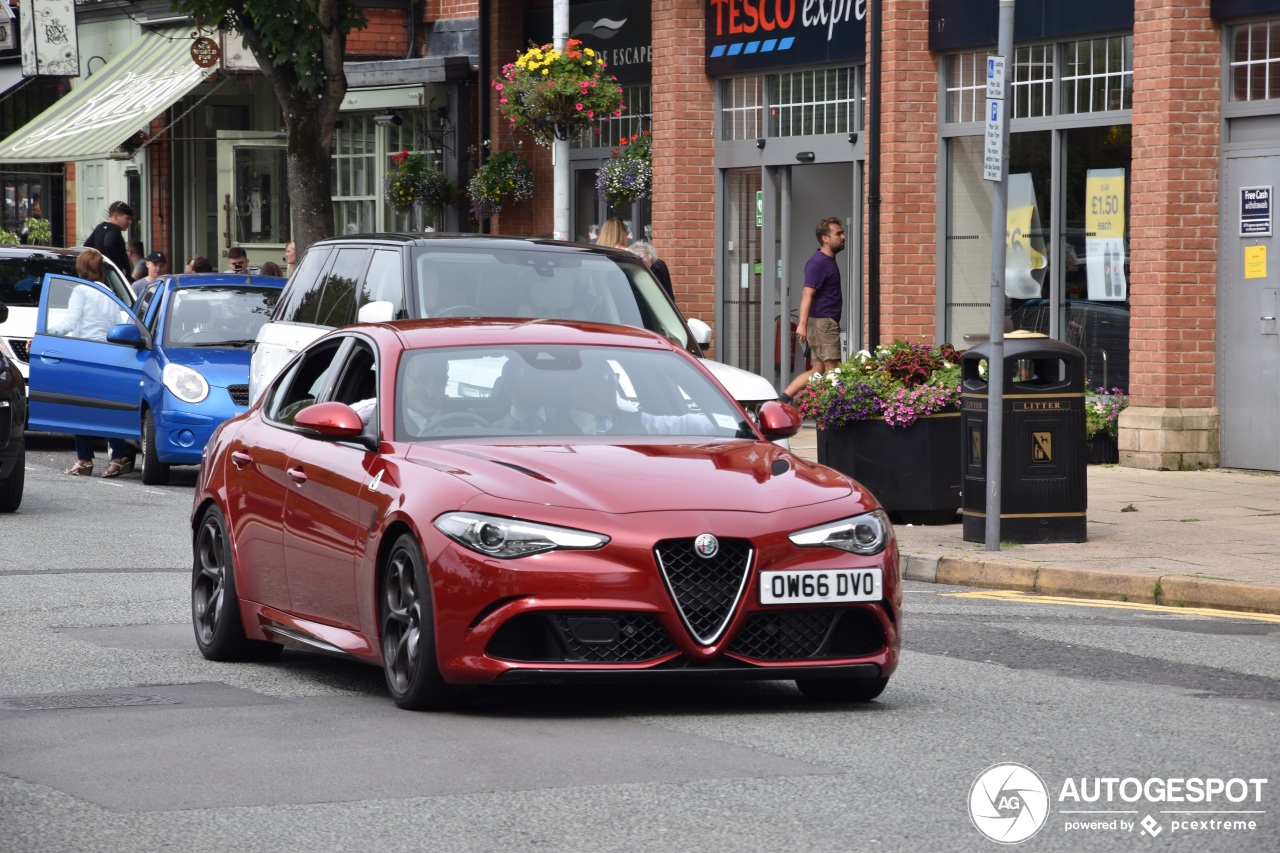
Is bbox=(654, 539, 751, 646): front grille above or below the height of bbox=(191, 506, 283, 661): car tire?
above

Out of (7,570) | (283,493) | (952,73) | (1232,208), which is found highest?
(952,73)

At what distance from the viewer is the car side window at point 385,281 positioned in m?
12.6

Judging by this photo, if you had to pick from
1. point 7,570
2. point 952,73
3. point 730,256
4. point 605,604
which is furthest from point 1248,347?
point 605,604

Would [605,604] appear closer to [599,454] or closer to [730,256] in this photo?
[599,454]

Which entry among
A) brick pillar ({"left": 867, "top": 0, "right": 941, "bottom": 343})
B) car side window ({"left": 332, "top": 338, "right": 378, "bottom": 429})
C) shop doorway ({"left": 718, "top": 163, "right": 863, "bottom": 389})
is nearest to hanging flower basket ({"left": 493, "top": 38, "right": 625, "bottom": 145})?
shop doorway ({"left": 718, "top": 163, "right": 863, "bottom": 389})

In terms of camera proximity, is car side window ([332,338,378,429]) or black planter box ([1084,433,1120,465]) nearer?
car side window ([332,338,378,429])

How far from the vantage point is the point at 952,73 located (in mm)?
20250

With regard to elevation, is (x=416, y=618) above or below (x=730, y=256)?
below

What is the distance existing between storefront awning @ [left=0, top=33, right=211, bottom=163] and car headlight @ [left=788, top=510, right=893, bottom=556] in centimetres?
2371

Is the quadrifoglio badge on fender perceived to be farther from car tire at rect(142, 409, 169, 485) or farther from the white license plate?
car tire at rect(142, 409, 169, 485)

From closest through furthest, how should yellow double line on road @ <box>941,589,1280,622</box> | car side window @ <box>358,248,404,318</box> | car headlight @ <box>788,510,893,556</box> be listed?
1. car headlight @ <box>788,510,893,556</box>
2. yellow double line on road @ <box>941,589,1280,622</box>
3. car side window @ <box>358,248,404,318</box>

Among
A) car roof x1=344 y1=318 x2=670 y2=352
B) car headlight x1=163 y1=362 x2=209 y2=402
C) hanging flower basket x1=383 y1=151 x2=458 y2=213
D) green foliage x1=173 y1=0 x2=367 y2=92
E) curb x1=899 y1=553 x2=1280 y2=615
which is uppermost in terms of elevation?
green foliage x1=173 y1=0 x2=367 y2=92

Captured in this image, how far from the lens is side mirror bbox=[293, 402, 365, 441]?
781cm

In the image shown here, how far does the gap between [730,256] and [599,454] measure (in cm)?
1639
